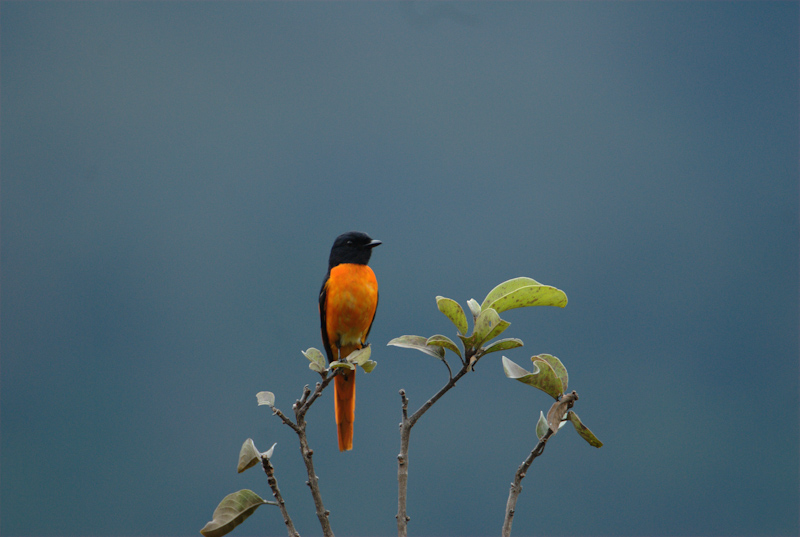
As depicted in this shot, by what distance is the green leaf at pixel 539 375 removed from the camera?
987 millimetres

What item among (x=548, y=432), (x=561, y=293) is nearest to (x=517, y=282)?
(x=561, y=293)

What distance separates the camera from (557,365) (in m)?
1.04

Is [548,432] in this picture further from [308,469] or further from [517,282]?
[308,469]

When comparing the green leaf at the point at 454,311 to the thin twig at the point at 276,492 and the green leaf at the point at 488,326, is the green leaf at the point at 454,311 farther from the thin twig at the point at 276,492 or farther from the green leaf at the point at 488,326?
the thin twig at the point at 276,492

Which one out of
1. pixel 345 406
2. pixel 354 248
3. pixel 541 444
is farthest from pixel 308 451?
pixel 354 248

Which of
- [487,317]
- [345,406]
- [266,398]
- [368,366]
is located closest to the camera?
[487,317]

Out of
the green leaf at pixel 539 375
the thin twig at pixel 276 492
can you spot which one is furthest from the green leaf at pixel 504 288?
the thin twig at pixel 276 492

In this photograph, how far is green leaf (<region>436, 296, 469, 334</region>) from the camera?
39.7 inches

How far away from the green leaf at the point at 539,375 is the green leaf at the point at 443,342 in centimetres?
9

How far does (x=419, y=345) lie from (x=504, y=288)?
0.19 metres

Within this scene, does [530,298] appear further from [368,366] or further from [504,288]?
[368,366]

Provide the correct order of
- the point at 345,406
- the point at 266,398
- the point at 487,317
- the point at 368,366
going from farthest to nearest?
the point at 345,406 → the point at 368,366 → the point at 266,398 → the point at 487,317

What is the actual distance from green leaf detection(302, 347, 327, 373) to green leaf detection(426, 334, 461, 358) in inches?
10.7

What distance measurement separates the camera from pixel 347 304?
174 centimetres
